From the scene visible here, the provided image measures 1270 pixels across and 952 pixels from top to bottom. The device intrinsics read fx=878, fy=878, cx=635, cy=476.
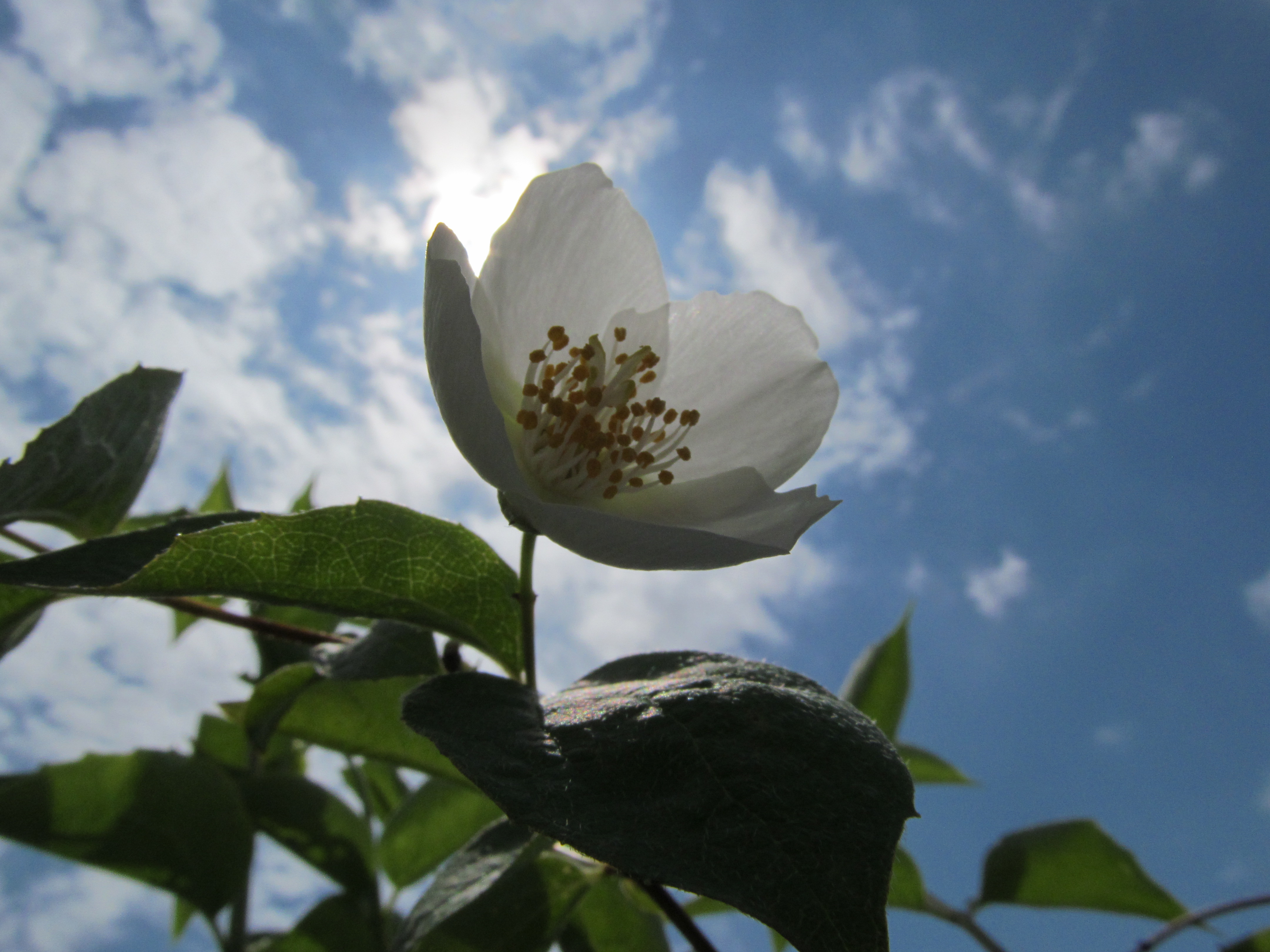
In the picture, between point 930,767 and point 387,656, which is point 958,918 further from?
point 387,656

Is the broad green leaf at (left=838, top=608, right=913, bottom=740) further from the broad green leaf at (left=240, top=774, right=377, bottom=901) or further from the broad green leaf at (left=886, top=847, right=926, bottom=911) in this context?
the broad green leaf at (left=240, top=774, right=377, bottom=901)

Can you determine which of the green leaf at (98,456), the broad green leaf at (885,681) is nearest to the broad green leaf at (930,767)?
the broad green leaf at (885,681)

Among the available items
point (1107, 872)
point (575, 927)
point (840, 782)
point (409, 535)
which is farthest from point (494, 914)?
point (1107, 872)

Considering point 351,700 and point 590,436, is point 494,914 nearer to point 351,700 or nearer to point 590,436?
point 351,700

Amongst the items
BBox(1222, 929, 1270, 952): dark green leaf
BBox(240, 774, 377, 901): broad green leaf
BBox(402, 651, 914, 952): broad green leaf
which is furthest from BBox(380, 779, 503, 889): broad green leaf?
BBox(1222, 929, 1270, 952): dark green leaf

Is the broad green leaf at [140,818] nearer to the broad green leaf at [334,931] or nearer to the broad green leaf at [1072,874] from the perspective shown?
the broad green leaf at [334,931]

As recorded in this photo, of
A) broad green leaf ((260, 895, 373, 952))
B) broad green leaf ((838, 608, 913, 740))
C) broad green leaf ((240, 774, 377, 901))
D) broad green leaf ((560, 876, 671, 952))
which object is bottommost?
broad green leaf ((260, 895, 373, 952))

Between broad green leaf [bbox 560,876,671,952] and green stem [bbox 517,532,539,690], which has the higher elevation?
green stem [bbox 517,532,539,690]
